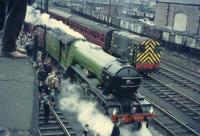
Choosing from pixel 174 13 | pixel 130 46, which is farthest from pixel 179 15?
pixel 130 46

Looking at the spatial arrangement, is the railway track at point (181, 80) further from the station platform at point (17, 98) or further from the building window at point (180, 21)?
the building window at point (180, 21)

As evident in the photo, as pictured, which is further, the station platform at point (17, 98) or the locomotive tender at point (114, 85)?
the locomotive tender at point (114, 85)

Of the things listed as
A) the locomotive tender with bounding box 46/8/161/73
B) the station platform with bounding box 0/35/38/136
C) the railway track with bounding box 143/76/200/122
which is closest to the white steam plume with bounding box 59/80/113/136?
the railway track with bounding box 143/76/200/122

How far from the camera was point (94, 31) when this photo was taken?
1148 inches

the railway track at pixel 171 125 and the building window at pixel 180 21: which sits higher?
the building window at pixel 180 21

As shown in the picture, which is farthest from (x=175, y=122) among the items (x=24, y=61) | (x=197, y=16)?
(x=197, y=16)

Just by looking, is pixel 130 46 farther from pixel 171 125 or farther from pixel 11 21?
pixel 11 21

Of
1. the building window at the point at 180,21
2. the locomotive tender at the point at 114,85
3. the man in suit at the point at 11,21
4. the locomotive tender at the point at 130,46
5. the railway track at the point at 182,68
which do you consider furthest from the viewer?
the building window at the point at 180,21

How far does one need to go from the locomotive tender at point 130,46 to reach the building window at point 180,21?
53.8 feet

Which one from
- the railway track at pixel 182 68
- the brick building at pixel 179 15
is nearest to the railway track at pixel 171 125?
the railway track at pixel 182 68

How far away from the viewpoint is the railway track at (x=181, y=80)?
2123cm

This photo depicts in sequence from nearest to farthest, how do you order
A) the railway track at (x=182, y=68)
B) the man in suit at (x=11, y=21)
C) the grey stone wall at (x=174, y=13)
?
1. the man in suit at (x=11, y=21)
2. the railway track at (x=182, y=68)
3. the grey stone wall at (x=174, y=13)

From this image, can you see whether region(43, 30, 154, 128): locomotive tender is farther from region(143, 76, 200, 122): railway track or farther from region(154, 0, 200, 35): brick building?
region(154, 0, 200, 35): brick building

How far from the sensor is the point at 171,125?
14.9m
